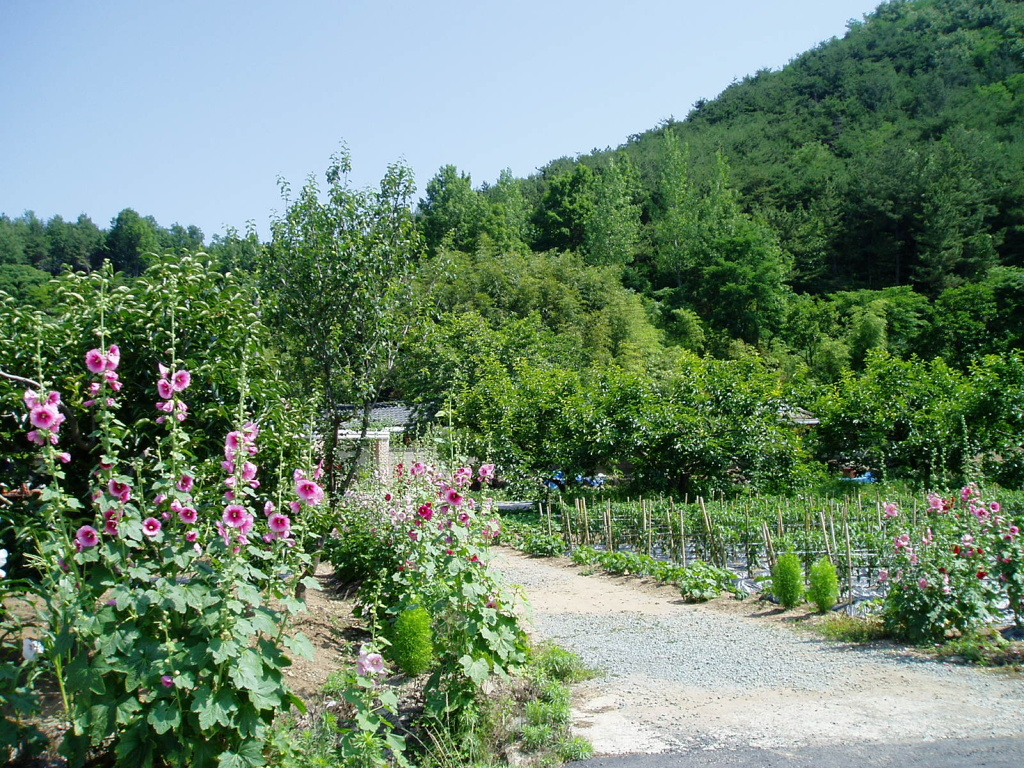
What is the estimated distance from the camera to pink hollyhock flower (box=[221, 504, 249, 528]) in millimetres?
3305

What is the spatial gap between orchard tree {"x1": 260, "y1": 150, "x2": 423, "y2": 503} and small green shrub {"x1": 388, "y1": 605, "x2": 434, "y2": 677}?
261 centimetres

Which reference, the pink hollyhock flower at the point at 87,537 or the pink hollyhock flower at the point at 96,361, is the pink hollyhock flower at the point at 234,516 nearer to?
the pink hollyhock flower at the point at 87,537

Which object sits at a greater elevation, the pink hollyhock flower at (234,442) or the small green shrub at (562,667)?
the pink hollyhock flower at (234,442)

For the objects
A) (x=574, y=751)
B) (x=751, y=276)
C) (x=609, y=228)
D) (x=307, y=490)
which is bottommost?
(x=574, y=751)

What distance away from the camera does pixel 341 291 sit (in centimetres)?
797

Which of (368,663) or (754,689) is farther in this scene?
(754,689)

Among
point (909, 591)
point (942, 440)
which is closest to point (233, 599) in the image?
point (909, 591)

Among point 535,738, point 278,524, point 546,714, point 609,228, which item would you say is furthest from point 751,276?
point 278,524

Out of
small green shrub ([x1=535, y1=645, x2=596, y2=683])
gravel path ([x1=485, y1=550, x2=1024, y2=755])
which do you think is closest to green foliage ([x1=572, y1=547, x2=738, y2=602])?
gravel path ([x1=485, y1=550, x2=1024, y2=755])

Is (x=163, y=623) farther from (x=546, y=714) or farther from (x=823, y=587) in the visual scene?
(x=823, y=587)

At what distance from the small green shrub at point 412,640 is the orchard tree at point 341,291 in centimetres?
261

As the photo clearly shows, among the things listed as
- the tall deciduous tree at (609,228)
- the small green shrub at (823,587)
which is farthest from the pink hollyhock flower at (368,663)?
the tall deciduous tree at (609,228)

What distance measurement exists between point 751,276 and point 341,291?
111 ft

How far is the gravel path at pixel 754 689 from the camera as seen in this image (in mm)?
4734
